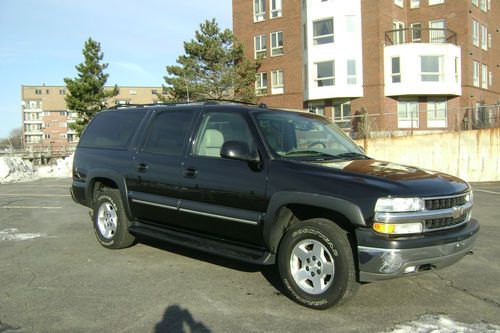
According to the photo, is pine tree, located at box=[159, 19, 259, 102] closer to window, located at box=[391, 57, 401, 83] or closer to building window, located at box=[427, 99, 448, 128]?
window, located at box=[391, 57, 401, 83]

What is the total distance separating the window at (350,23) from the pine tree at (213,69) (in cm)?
734

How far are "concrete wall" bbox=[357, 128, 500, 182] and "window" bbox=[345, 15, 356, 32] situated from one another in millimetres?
14877

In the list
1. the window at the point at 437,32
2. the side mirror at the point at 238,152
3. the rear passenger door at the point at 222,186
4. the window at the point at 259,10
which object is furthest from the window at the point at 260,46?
the side mirror at the point at 238,152

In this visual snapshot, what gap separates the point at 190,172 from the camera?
559cm

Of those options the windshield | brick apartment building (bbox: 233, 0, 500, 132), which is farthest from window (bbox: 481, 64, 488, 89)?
the windshield

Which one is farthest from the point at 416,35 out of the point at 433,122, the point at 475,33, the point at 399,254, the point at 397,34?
the point at 399,254

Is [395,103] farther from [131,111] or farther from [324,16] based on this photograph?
[131,111]

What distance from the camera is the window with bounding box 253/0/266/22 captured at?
36.4 metres

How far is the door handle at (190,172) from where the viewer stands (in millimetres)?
5535

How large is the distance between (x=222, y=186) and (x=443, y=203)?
7.13ft

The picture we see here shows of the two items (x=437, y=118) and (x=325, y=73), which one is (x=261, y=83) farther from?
(x=437, y=118)

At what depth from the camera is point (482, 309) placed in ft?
15.0

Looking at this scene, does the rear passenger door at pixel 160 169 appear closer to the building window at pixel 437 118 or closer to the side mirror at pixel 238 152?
the side mirror at pixel 238 152

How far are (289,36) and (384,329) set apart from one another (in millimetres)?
32430
